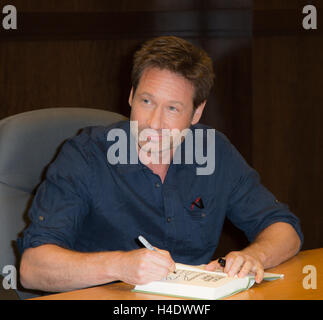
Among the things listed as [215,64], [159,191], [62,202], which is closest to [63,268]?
[62,202]

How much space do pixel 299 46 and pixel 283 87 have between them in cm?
24

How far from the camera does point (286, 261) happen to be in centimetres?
178

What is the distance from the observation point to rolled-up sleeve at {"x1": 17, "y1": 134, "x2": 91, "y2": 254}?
162 centimetres

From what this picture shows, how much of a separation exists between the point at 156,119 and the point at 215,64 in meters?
1.79

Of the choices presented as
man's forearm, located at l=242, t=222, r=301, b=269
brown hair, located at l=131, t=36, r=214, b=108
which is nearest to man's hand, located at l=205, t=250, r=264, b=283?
man's forearm, located at l=242, t=222, r=301, b=269

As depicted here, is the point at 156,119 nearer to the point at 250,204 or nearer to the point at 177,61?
the point at 177,61

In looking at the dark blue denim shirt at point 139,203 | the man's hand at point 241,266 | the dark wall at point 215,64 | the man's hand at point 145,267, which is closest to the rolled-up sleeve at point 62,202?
the dark blue denim shirt at point 139,203

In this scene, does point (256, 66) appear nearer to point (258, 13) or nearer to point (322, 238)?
point (258, 13)

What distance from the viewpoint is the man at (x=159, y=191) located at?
171 centimetres

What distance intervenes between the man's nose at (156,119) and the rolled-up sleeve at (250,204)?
1.10 ft

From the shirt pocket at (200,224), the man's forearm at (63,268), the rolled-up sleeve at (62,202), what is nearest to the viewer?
the man's forearm at (63,268)

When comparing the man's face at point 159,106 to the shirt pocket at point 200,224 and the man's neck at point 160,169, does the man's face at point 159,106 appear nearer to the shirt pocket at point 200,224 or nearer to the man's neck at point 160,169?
the man's neck at point 160,169

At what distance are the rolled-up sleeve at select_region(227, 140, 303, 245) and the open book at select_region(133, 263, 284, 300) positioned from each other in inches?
18.3

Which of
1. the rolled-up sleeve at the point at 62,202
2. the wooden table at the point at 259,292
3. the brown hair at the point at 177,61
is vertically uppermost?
the brown hair at the point at 177,61
